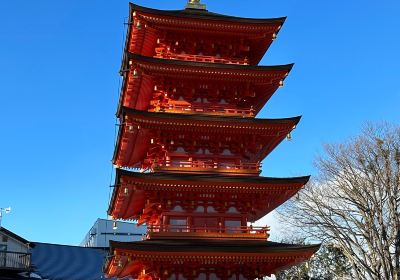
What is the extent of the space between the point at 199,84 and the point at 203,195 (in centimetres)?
553

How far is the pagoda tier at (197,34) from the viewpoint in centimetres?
2183

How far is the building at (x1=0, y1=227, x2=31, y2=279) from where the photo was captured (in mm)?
38953

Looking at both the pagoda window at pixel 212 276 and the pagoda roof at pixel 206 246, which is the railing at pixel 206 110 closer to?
the pagoda roof at pixel 206 246

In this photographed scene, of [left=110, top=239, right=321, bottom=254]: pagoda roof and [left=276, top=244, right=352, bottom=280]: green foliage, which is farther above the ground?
[left=110, top=239, right=321, bottom=254]: pagoda roof

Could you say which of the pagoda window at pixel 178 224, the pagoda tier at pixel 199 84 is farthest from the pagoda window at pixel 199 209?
the pagoda tier at pixel 199 84

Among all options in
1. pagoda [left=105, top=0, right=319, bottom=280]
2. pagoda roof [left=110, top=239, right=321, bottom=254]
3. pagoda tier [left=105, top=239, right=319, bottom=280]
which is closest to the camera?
pagoda roof [left=110, top=239, right=321, bottom=254]

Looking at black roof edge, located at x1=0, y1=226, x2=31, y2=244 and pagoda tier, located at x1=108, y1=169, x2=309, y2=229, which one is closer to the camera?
pagoda tier, located at x1=108, y1=169, x2=309, y2=229

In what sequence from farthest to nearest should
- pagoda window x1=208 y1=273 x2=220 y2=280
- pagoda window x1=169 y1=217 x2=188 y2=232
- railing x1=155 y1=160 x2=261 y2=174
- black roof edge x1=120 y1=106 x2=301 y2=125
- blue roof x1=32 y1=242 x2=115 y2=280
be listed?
blue roof x1=32 y1=242 x2=115 y2=280
railing x1=155 y1=160 x2=261 y2=174
black roof edge x1=120 y1=106 x2=301 y2=125
pagoda window x1=169 y1=217 x2=188 y2=232
pagoda window x1=208 y1=273 x2=220 y2=280

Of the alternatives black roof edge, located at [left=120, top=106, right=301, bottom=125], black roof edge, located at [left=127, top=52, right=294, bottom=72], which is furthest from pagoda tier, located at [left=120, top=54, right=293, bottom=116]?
black roof edge, located at [left=120, top=106, right=301, bottom=125]

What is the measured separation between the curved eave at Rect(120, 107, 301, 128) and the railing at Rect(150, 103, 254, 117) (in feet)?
4.09

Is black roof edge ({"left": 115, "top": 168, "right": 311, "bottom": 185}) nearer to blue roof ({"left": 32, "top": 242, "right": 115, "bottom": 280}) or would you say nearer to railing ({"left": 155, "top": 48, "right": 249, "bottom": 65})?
railing ({"left": 155, "top": 48, "right": 249, "bottom": 65})

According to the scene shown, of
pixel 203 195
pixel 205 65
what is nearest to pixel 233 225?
pixel 203 195

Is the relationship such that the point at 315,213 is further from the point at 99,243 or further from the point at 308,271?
the point at 99,243

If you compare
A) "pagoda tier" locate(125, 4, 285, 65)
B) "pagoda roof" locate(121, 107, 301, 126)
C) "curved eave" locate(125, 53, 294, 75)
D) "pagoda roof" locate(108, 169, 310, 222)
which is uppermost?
"pagoda tier" locate(125, 4, 285, 65)
